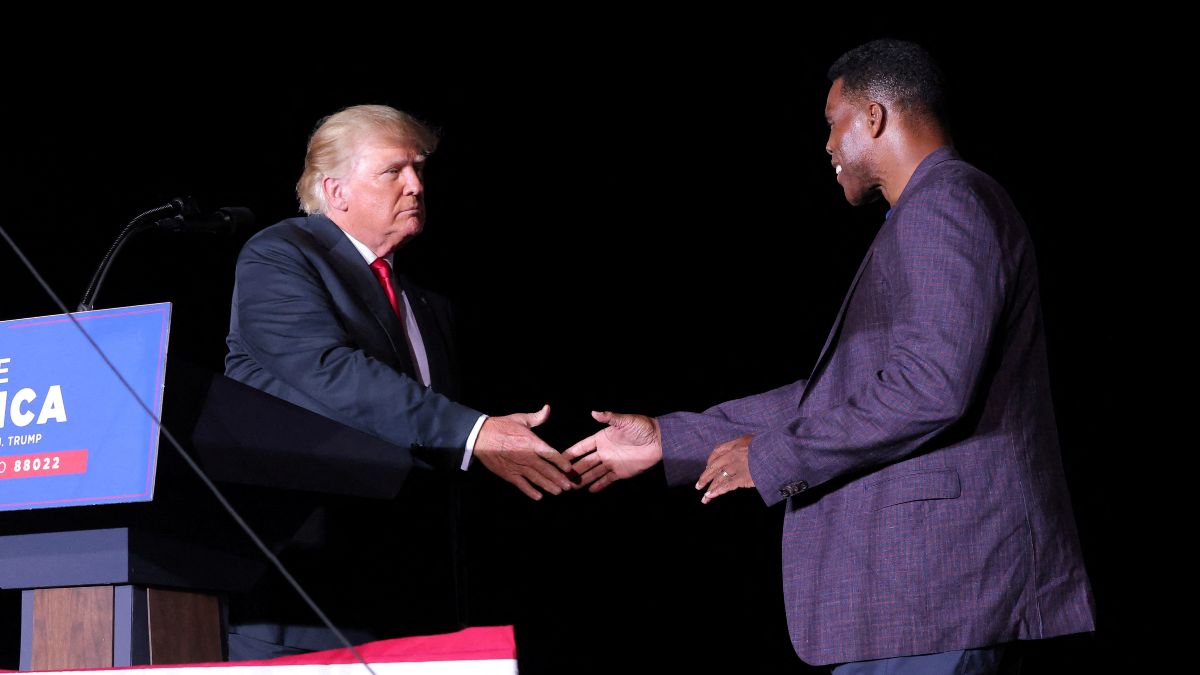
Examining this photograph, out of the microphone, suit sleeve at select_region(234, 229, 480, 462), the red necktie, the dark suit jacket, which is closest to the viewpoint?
the dark suit jacket

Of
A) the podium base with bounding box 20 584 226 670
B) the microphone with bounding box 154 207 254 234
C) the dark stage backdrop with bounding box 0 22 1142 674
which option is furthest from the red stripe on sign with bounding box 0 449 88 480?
the dark stage backdrop with bounding box 0 22 1142 674

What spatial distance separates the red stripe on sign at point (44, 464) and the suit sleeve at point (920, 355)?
2.71 ft

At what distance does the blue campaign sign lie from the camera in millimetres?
1183

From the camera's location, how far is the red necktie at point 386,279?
7.82 feet

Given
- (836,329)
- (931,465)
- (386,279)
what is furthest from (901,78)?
(386,279)

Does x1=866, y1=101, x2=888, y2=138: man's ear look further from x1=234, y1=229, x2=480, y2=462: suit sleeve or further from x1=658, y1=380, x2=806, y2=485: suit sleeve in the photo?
x1=234, y1=229, x2=480, y2=462: suit sleeve

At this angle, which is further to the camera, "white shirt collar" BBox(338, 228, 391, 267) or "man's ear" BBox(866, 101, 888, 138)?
"white shirt collar" BBox(338, 228, 391, 267)

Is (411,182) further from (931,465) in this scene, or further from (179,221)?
(931,465)

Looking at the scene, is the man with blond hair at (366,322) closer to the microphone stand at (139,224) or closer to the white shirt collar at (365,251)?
the white shirt collar at (365,251)

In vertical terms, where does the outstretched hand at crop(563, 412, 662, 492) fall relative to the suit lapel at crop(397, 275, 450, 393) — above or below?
below

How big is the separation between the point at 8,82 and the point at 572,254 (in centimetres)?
143

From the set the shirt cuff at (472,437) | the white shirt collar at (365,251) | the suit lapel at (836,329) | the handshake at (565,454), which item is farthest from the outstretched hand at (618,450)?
the suit lapel at (836,329)

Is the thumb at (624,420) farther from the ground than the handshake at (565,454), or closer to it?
farther from the ground

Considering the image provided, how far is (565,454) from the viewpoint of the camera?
8.03 ft
